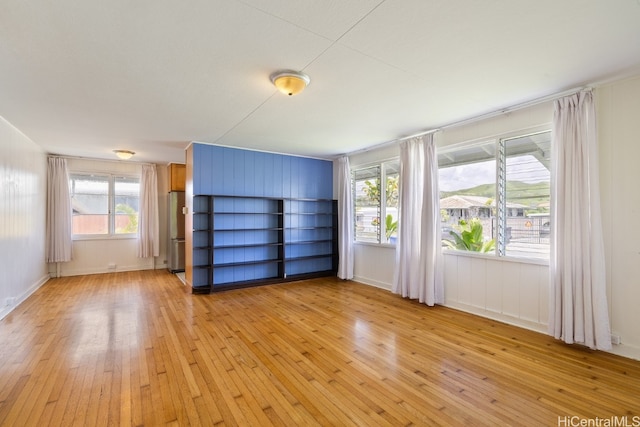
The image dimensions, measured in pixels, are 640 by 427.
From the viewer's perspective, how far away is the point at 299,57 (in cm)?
233

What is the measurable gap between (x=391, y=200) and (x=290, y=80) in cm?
338

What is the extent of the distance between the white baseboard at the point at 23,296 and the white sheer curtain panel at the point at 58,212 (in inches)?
20.6

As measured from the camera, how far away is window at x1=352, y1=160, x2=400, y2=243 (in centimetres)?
538

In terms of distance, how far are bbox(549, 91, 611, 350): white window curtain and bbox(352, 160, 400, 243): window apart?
8.10 ft

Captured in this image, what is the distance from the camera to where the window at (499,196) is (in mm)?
3363

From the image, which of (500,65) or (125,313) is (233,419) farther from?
(500,65)

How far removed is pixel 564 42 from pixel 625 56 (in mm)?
701

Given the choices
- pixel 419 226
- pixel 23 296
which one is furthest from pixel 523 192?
pixel 23 296

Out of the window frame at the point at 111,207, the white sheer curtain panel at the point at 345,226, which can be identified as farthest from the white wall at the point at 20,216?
the white sheer curtain panel at the point at 345,226

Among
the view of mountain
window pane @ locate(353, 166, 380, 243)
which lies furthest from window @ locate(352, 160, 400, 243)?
the view of mountain

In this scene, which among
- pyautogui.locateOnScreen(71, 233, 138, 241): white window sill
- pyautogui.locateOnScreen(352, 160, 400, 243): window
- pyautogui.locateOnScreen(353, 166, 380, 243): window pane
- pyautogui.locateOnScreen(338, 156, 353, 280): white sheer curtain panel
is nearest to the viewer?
pyautogui.locateOnScreen(352, 160, 400, 243): window

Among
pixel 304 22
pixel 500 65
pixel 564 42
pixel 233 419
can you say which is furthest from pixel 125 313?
pixel 564 42

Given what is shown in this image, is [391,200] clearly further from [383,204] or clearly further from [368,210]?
[368,210]

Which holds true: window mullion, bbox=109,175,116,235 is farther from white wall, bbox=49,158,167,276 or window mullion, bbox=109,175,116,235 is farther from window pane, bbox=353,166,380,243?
window pane, bbox=353,166,380,243
